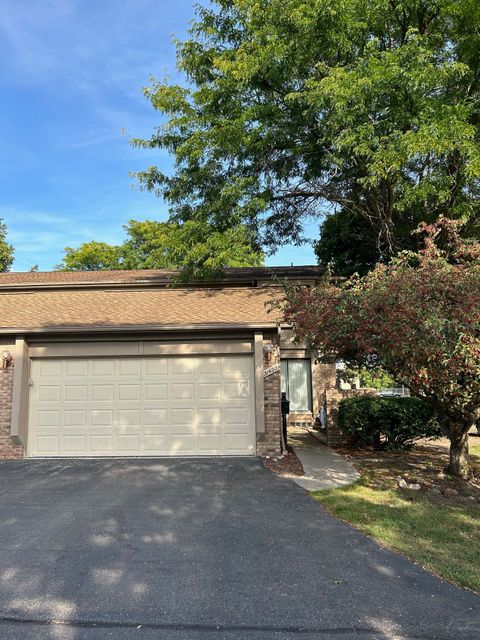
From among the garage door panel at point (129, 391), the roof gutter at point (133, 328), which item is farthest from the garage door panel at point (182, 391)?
the roof gutter at point (133, 328)

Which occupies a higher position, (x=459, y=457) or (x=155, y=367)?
(x=155, y=367)

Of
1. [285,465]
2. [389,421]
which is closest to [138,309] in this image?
[285,465]

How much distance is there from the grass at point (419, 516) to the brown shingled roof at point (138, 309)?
3.70 metres

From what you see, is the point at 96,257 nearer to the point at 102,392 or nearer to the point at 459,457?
the point at 102,392

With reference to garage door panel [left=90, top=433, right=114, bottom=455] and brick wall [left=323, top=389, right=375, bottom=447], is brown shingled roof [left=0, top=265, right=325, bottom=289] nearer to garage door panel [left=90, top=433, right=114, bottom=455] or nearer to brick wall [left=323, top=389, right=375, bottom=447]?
brick wall [left=323, top=389, right=375, bottom=447]

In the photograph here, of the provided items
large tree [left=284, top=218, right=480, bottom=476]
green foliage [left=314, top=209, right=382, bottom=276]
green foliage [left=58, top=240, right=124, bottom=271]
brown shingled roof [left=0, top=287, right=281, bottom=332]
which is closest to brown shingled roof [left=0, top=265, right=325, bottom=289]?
green foliage [left=314, top=209, right=382, bottom=276]

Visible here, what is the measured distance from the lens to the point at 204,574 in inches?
167

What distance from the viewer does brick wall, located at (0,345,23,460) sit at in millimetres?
9656

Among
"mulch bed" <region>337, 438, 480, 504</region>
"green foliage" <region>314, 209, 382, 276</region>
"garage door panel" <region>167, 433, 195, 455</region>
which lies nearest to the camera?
"mulch bed" <region>337, 438, 480, 504</region>

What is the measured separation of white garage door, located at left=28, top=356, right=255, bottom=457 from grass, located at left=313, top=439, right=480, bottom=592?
2.99 m

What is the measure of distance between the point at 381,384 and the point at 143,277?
46.4ft

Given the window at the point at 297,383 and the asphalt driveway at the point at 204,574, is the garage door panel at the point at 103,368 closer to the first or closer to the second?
the asphalt driveway at the point at 204,574

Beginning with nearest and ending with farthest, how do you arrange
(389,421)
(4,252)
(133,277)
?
(389,421), (133,277), (4,252)

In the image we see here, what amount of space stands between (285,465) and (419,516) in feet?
10.9
